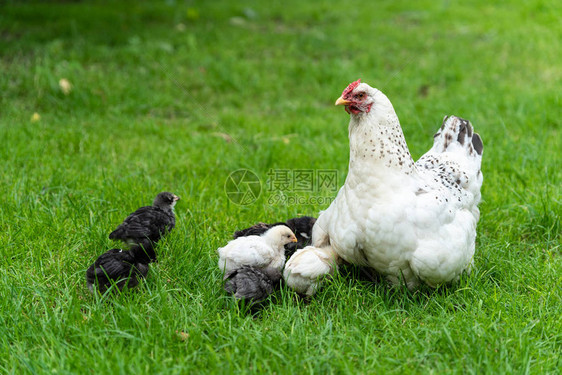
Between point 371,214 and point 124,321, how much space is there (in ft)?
5.08

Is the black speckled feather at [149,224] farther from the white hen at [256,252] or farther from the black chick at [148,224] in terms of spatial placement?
the white hen at [256,252]

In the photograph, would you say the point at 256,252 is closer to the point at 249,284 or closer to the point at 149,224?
the point at 249,284

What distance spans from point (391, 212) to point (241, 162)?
7.95 feet

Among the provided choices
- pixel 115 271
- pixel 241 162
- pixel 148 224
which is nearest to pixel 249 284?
pixel 115 271

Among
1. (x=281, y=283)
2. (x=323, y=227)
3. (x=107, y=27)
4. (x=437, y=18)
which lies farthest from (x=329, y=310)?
(x=437, y=18)

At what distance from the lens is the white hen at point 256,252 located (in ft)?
11.1

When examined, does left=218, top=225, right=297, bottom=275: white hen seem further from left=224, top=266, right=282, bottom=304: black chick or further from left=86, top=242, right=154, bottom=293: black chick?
left=86, top=242, right=154, bottom=293: black chick

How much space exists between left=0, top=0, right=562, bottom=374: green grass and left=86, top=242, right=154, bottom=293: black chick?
0.11 meters

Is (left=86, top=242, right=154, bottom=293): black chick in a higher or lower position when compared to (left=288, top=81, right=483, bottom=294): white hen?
lower

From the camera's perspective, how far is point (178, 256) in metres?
3.66

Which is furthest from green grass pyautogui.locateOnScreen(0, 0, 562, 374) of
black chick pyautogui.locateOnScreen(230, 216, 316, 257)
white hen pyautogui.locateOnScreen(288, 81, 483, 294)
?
black chick pyautogui.locateOnScreen(230, 216, 316, 257)

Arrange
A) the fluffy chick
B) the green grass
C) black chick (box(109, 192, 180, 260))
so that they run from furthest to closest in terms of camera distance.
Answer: black chick (box(109, 192, 180, 260)) → the fluffy chick → the green grass

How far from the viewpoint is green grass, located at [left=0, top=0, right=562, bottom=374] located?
284 cm

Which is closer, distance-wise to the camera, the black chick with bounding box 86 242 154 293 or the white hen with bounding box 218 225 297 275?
the black chick with bounding box 86 242 154 293
